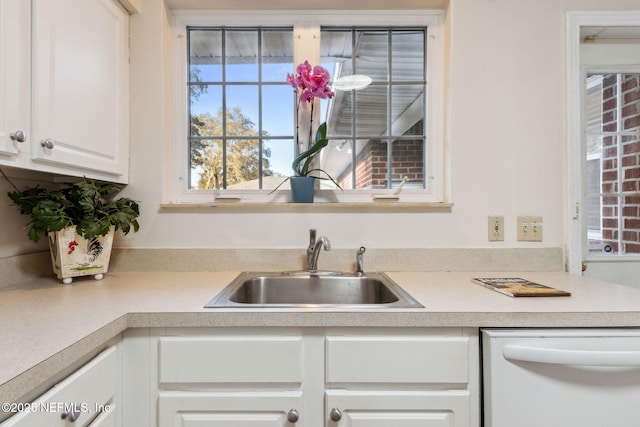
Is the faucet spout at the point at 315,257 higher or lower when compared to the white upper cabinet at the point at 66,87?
lower

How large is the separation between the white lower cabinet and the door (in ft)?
3.67

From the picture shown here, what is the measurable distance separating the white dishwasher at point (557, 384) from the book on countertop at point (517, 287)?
0.17 metres

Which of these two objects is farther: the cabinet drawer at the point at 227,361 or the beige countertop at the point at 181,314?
the cabinet drawer at the point at 227,361

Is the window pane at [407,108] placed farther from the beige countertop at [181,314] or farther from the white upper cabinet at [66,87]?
the white upper cabinet at [66,87]

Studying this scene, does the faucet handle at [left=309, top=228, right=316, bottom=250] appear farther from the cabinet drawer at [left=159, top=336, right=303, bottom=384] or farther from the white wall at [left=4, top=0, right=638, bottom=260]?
the cabinet drawer at [left=159, top=336, right=303, bottom=384]

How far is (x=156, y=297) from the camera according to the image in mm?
1097

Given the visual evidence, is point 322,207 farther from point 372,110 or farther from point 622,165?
point 622,165

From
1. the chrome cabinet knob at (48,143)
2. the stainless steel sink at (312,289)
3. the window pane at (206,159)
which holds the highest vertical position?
the window pane at (206,159)

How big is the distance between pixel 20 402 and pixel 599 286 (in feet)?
5.53

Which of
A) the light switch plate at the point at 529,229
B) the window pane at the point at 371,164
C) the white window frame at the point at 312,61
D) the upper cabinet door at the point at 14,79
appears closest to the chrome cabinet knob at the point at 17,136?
the upper cabinet door at the point at 14,79

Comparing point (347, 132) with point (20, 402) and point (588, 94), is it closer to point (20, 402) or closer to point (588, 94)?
point (588, 94)

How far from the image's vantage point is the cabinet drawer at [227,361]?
3.14 ft

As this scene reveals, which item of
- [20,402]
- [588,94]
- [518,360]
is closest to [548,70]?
[588,94]

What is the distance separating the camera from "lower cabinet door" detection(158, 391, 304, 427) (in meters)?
0.95
